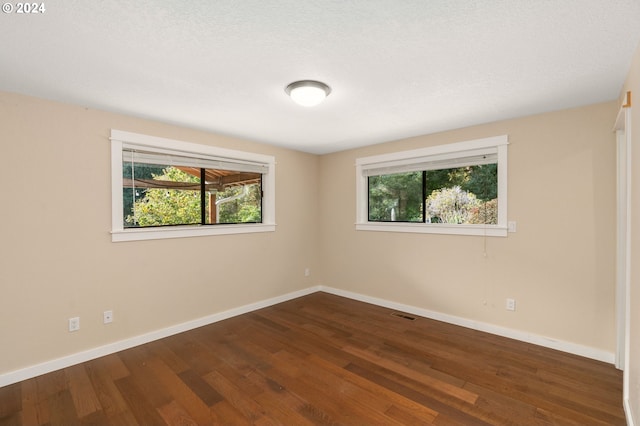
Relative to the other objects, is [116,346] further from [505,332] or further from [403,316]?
[505,332]

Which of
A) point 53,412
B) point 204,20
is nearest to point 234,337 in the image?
point 53,412

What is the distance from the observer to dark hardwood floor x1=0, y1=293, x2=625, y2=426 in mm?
1937

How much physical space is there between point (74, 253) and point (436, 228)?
381 centimetres

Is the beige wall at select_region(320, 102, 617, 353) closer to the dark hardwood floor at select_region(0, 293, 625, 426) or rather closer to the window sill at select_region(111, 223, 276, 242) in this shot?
the dark hardwood floor at select_region(0, 293, 625, 426)

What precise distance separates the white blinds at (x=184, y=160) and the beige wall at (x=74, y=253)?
0.63ft

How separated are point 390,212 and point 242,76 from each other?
284 cm

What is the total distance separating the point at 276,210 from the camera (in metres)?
4.32

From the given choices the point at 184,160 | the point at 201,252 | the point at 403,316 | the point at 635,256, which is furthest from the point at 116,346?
the point at 635,256

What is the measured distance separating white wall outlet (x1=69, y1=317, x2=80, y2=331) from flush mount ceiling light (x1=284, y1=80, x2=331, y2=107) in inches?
108

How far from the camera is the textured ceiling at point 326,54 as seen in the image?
1433 mm

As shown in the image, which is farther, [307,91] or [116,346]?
[116,346]

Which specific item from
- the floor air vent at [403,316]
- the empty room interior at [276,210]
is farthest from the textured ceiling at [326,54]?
the floor air vent at [403,316]

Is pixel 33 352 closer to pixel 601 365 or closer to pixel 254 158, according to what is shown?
pixel 254 158

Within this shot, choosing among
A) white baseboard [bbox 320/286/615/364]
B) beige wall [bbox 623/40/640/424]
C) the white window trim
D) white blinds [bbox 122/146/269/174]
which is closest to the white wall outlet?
the white window trim
